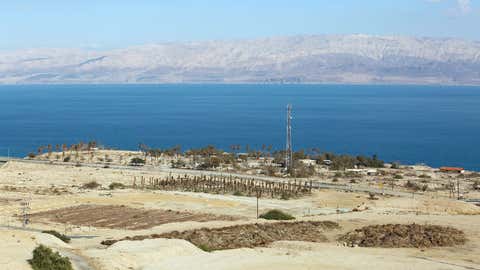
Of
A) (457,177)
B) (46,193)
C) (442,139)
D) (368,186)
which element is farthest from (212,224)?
(442,139)

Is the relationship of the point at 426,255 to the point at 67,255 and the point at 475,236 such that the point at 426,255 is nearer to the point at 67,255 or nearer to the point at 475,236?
the point at 475,236

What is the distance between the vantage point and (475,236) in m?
37.2

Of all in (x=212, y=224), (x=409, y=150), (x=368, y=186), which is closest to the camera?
(x=212, y=224)

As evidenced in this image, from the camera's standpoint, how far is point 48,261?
25.7 metres

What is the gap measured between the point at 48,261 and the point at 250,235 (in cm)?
1260

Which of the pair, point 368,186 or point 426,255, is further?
point 368,186

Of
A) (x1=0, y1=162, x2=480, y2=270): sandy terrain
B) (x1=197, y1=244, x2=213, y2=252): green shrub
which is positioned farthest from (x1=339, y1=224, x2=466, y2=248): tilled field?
(x1=197, y1=244, x2=213, y2=252): green shrub

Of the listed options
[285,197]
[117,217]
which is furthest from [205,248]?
[285,197]

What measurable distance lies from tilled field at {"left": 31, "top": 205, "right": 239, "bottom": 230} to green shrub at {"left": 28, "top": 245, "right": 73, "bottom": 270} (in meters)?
15.2

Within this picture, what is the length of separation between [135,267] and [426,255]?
13.0 meters

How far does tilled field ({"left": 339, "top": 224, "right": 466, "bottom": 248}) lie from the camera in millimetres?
35125

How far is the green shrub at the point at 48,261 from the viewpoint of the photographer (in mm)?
25625

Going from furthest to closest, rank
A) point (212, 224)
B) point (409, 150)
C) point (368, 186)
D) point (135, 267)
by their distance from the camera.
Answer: point (409, 150) → point (368, 186) → point (212, 224) → point (135, 267)

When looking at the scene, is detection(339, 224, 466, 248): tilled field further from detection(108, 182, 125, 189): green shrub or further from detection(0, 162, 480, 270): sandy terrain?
detection(108, 182, 125, 189): green shrub
